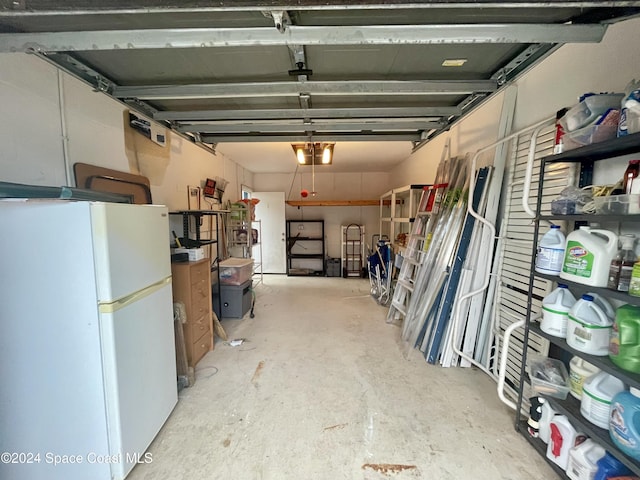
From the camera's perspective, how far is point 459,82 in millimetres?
1930

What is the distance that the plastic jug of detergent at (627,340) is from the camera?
1.03 meters

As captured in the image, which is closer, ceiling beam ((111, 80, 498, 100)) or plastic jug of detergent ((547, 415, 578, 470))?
plastic jug of detergent ((547, 415, 578, 470))

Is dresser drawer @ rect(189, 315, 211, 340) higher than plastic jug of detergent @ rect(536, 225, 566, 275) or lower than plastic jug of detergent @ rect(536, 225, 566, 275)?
lower

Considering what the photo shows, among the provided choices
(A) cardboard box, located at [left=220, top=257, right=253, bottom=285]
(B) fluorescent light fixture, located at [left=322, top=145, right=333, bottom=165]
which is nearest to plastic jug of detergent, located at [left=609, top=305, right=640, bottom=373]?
(A) cardboard box, located at [left=220, top=257, right=253, bottom=285]

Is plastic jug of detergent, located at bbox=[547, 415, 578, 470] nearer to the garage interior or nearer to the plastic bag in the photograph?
the garage interior

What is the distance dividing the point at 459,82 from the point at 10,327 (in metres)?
3.05

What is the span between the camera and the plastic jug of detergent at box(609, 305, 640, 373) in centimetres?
103

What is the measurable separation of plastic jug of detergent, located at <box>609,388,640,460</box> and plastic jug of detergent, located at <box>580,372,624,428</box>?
6 cm

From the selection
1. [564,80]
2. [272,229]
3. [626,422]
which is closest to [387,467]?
[626,422]

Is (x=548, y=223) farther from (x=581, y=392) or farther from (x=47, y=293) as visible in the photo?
(x=47, y=293)

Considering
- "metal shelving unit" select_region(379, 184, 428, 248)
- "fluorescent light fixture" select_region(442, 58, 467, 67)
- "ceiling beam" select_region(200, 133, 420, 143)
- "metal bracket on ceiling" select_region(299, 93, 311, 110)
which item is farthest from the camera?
"metal shelving unit" select_region(379, 184, 428, 248)

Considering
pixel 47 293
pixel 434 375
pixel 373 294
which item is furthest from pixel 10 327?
pixel 373 294

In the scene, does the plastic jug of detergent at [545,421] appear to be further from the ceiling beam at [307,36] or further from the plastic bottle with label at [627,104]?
the ceiling beam at [307,36]

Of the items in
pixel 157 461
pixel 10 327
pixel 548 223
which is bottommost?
pixel 157 461
